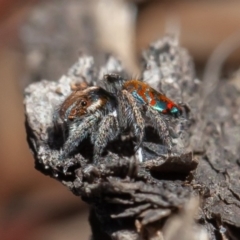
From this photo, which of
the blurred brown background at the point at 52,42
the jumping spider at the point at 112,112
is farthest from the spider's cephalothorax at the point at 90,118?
the blurred brown background at the point at 52,42

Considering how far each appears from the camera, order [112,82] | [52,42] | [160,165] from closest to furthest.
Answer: [160,165] < [112,82] < [52,42]

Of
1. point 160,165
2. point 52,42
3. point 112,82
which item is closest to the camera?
point 160,165

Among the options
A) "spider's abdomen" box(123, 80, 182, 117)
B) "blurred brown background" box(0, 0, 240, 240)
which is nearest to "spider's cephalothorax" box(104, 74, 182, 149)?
"spider's abdomen" box(123, 80, 182, 117)

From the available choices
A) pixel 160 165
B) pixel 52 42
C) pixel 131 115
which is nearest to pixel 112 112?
pixel 131 115

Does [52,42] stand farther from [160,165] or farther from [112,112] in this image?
[160,165]

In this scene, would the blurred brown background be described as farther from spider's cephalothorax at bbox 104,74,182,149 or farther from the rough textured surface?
spider's cephalothorax at bbox 104,74,182,149

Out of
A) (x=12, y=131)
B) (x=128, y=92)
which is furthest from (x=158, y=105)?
(x=12, y=131)
